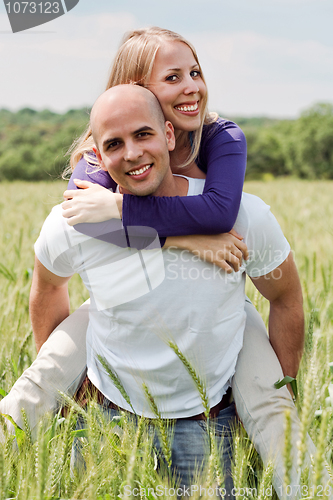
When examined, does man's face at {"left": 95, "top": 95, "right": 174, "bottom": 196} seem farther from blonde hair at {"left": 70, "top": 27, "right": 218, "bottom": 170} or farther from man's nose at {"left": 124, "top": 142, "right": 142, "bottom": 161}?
blonde hair at {"left": 70, "top": 27, "right": 218, "bottom": 170}

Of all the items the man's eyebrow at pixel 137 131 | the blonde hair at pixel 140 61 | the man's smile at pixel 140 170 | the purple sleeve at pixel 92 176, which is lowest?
the purple sleeve at pixel 92 176

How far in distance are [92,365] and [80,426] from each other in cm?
22

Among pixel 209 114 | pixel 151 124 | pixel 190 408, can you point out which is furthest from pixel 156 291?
pixel 209 114

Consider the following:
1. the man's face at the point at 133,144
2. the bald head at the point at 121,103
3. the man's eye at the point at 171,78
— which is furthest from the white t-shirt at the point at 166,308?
the man's eye at the point at 171,78

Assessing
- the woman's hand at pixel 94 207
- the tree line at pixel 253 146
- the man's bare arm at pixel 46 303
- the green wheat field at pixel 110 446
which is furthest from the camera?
the tree line at pixel 253 146

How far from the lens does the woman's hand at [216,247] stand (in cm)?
136

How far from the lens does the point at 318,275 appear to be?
9.55ft

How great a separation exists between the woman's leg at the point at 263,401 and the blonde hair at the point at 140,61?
0.73 metres

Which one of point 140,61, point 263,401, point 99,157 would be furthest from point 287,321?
point 140,61

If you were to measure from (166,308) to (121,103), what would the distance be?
2.18 feet

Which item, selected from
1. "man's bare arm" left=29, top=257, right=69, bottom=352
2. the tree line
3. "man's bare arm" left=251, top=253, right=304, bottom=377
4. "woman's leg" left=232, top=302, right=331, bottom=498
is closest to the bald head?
"man's bare arm" left=29, top=257, right=69, bottom=352

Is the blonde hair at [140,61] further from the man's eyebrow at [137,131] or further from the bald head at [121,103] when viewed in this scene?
the man's eyebrow at [137,131]

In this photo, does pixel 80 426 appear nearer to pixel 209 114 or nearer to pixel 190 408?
pixel 190 408

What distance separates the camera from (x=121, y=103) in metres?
1.36
